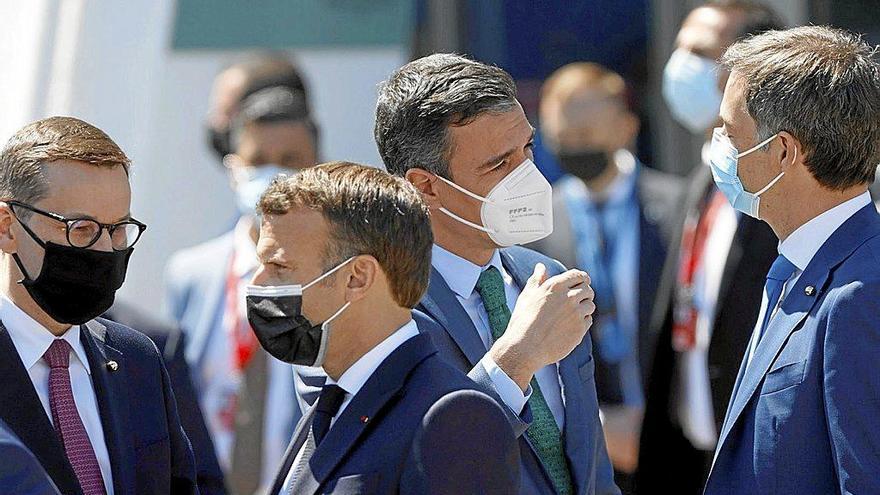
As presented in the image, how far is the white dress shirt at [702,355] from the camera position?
5098mm

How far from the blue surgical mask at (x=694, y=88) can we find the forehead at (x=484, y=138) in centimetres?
232

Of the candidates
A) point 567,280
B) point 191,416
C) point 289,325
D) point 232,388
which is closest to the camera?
point 289,325

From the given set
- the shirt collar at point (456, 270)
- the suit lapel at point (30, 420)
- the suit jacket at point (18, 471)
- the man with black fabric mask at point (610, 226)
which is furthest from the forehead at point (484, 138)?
the man with black fabric mask at point (610, 226)

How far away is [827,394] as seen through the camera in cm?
286

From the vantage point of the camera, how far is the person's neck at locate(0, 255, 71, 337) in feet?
9.60

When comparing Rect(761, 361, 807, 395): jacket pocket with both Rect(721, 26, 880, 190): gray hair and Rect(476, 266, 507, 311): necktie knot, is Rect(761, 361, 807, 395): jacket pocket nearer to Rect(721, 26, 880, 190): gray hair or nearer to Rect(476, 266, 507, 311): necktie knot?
Rect(721, 26, 880, 190): gray hair

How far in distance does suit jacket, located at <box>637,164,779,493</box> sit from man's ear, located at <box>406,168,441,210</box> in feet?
5.79

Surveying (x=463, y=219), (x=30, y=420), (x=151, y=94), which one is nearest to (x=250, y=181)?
(x=151, y=94)

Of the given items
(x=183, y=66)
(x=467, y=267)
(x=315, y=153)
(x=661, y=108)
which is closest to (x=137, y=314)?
(x=467, y=267)

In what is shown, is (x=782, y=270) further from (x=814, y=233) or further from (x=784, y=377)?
(x=784, y=377)

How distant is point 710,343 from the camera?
482cm

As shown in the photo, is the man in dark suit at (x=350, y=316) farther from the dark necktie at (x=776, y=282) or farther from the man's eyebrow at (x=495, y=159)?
the dark necktie at (x=776, y=282)

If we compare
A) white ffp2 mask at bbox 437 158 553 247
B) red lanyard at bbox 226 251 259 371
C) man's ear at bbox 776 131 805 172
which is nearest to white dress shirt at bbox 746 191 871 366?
man's ear at bbox 776 131 805 172

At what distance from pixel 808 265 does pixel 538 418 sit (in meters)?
0.65
